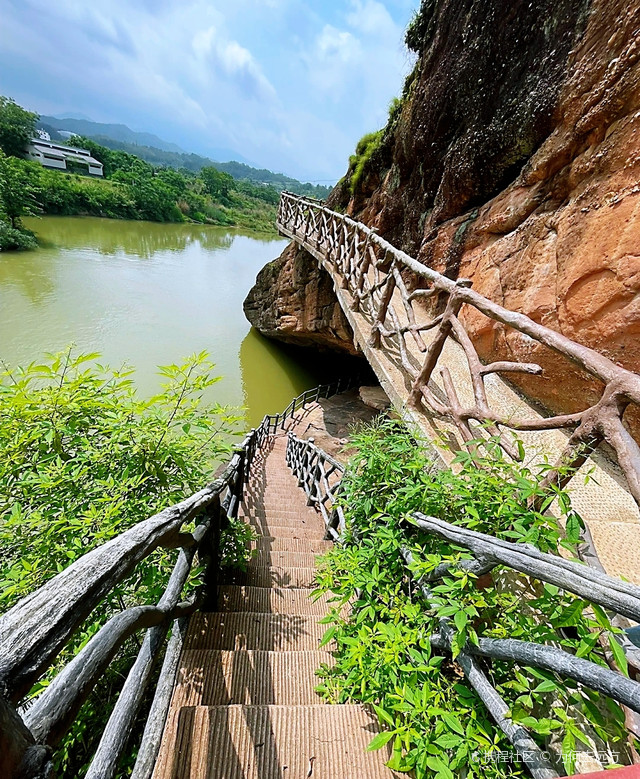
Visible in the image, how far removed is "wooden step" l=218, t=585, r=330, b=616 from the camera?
7.30 ft

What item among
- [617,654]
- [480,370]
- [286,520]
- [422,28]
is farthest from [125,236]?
[617,654]

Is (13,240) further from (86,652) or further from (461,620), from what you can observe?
(461,620)

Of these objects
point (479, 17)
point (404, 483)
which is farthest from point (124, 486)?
point (479, 17)

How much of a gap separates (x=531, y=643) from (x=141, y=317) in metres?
13.9

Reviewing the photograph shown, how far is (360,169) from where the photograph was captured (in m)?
8.52

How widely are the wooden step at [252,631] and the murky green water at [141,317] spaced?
4432mm

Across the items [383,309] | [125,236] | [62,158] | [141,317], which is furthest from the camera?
[62,158]

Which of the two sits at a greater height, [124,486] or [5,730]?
[5,730]

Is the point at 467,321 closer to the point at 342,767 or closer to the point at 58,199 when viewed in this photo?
the point at 342,767

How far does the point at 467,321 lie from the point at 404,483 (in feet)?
9.23

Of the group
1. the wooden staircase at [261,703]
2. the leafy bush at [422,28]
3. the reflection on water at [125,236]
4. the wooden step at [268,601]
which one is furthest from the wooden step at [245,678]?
the reflection on water at [125,236]

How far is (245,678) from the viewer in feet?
5.31

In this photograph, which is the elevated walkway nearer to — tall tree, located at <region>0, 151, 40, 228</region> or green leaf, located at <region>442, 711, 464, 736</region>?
green leaf, located at <region>442, 711, 464, 736</region>

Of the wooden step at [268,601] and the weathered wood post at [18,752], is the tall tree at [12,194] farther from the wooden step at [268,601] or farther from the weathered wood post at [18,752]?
the weathered wood post at [18,752]
